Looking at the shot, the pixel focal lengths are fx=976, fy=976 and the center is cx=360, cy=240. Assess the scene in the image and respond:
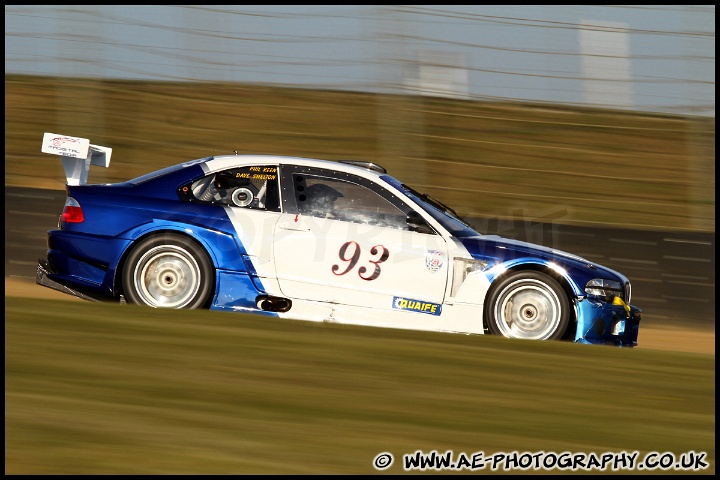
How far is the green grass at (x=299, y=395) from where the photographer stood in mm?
4301

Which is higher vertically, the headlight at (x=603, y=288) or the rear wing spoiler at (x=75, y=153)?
the rear wing spoiler at (x=75, y=153)

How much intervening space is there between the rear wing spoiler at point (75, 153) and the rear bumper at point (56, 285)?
69 centimetres

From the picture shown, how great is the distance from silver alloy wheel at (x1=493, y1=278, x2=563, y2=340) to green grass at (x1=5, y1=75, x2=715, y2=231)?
3046 millimetres

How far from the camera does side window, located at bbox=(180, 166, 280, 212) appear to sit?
7309 mm

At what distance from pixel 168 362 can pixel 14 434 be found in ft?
4.16

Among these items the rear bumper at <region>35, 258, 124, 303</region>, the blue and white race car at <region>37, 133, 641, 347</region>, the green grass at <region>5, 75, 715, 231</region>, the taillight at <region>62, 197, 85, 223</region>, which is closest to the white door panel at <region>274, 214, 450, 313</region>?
the blue and white race car at <region>37, 133, 641, 347</region>

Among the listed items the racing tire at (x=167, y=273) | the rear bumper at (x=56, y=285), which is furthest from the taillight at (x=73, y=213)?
the racing tire at (x=167, y=273)

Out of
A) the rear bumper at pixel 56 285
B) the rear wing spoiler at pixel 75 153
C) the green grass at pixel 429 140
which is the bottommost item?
the rear bumper at pixel 56 285

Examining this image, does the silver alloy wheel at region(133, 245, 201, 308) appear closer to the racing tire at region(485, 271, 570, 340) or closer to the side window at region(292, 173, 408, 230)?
the side window at region(292, 173, 408, 230)

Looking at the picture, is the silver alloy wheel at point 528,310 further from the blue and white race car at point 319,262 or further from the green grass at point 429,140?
the green grass at point 429,140

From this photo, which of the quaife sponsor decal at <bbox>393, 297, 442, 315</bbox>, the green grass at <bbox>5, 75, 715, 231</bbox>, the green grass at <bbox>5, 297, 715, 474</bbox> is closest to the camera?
the green grass at <bbox>5, 297, 715, 474</bbox>

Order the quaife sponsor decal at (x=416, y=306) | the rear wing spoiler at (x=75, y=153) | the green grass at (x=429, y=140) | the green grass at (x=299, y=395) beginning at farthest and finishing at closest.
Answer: the green grass at (x=429, y=140), the rear wing spoiler at (x=75, y=153), the quaife sponsor decal at (x=416, y=306), the green grass at (x=299, y=395)

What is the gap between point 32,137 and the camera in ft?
42.1

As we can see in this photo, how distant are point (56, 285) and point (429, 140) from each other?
4.46 metres
